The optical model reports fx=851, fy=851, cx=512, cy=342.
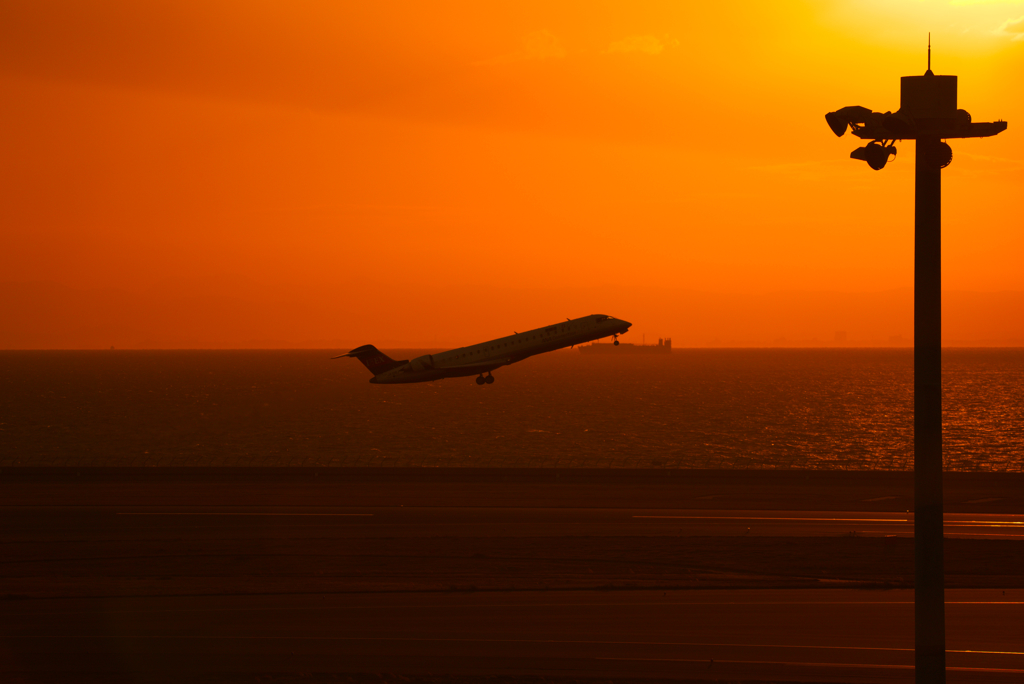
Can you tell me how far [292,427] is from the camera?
19288 centimetres

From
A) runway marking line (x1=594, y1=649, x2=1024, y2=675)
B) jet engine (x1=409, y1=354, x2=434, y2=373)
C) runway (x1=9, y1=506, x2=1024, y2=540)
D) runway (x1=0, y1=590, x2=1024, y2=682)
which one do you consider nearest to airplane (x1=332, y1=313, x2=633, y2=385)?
jet engine (x1=409, y1=354, x2=434, y2=373)

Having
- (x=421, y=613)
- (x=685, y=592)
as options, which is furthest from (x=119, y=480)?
(x=685, y=592)

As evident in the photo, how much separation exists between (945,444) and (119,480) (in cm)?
14380

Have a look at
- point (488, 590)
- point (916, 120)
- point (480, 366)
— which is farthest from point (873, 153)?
point (480, 366)

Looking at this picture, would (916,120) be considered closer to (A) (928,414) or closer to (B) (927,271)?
(B) (927,271)

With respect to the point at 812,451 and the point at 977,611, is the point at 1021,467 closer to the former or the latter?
the point at 812,451

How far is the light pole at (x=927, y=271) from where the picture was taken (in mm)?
16781

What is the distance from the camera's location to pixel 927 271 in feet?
57.7

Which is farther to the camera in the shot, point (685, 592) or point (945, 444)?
point (945, 444)

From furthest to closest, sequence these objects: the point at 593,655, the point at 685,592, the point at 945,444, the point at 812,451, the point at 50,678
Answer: the point at 945,444, the point at 812,451, the point at 685,592, the point at 593,655, the point at 50,678

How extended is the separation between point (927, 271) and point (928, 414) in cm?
296

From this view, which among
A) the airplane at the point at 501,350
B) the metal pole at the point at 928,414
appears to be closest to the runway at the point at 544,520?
the airplane at the point at 501,350

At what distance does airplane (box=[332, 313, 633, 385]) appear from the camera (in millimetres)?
61156

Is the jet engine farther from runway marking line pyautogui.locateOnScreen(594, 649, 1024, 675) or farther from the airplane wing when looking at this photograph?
runway marking line pyautogui.locateOnScreen(594, 649, 1024, 675)
